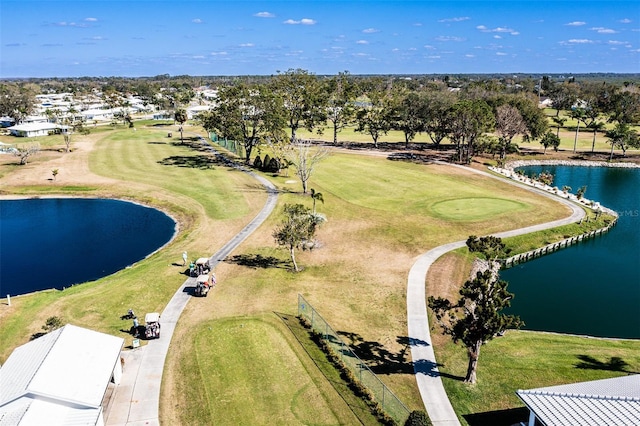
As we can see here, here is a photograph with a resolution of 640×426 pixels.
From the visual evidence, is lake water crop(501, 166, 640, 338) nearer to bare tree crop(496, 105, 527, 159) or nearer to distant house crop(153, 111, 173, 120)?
bare tree crop(496, 105, 527, 159)

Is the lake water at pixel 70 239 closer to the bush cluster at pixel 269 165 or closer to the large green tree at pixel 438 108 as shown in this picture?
the bush cluster at pixel 269 165

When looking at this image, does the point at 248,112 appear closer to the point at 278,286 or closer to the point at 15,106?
the point at 278,286

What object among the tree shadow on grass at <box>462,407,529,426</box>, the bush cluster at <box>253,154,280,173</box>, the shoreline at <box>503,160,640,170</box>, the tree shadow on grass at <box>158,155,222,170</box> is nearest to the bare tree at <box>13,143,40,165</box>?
the tree shadow on grass at <box>158,155,222,170</box>

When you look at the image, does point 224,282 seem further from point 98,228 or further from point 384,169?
point 384,169

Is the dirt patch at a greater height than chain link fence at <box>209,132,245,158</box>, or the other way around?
chain link fence at <box>209,132,245,158</box>

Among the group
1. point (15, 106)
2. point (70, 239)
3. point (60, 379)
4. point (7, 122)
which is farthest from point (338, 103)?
point (7, 122)

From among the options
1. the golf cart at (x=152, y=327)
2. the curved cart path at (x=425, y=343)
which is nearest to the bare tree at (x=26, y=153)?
the golf cart at (x=152, y=327)
